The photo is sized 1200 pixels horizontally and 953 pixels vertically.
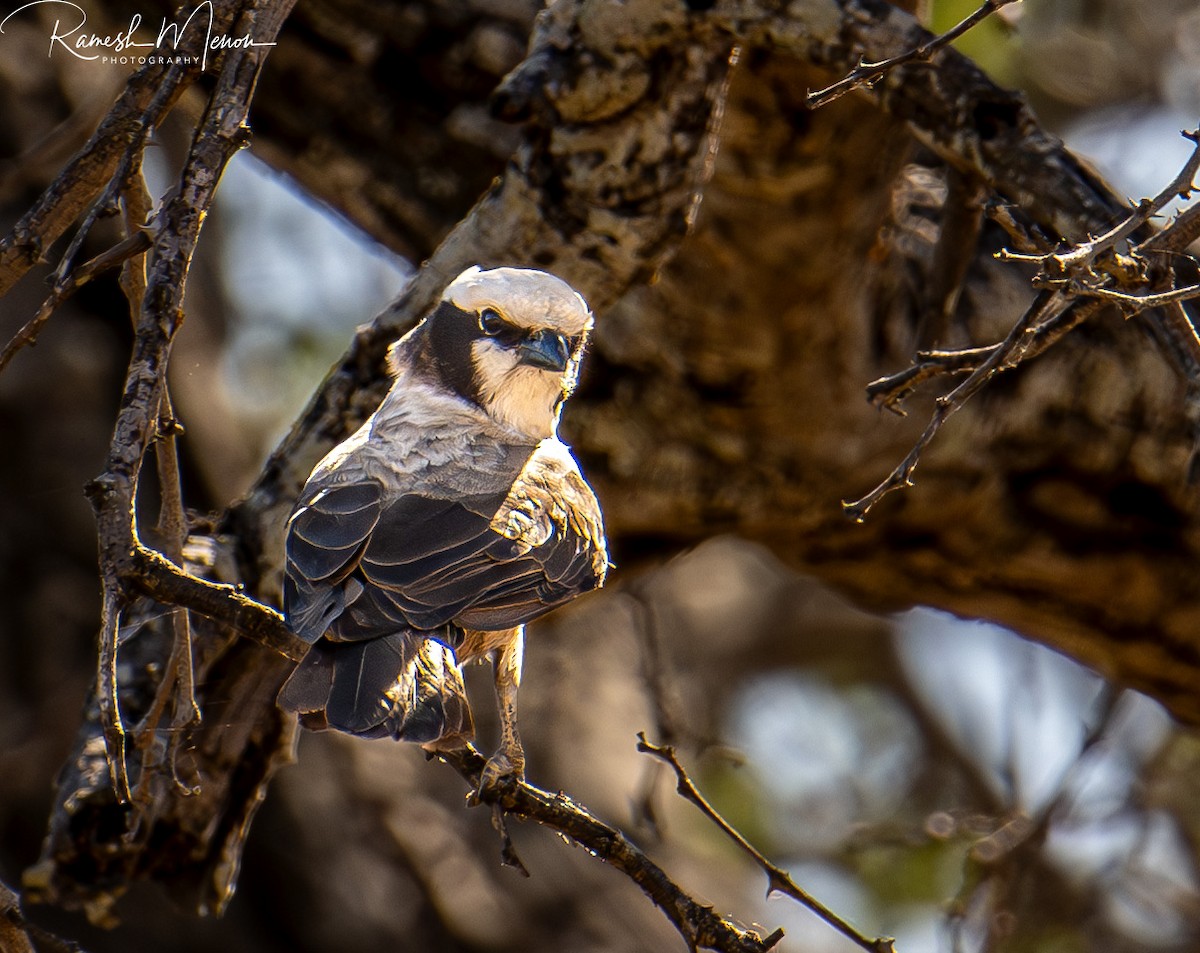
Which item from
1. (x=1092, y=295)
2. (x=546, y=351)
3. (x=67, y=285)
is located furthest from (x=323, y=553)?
(x=1092, y=295)

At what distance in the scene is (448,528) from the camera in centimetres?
213

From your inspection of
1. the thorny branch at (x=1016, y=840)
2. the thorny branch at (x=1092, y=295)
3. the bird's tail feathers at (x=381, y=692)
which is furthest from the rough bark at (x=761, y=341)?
the bird's tail feathers at (x=381, y=692)

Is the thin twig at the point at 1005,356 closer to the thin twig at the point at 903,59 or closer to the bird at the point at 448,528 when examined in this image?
the thin twig at the point at 903,59

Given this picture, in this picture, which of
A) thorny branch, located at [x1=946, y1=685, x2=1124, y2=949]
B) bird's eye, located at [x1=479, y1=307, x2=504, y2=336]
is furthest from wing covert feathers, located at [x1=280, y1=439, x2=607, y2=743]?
thorny branch, located at [x1=946, y1=685, x2=1124, y2=949]

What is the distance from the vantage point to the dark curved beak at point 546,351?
2.54 metres

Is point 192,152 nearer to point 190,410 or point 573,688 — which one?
point 190,410

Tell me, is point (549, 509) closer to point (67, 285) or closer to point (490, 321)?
point (490, 321)

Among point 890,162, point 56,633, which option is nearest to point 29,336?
point 890,162

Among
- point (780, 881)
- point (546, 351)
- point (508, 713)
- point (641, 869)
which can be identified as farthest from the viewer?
point (546, 351)

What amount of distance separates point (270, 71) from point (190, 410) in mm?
1707

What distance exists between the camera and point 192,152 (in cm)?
180

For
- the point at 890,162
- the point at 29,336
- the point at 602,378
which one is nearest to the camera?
the point at 29,336

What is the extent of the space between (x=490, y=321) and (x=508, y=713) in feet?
2.36

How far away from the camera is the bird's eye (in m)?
2.61
